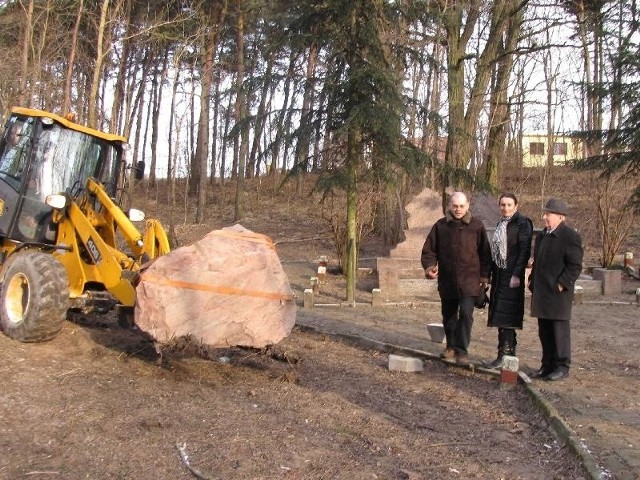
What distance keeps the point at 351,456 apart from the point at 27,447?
206 centimetres

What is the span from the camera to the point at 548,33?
20859 mm

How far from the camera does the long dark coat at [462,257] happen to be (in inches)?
274

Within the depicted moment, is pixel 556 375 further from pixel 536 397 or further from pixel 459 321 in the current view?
Result: pixel 459 321

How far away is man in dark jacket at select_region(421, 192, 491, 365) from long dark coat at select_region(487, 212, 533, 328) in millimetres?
266

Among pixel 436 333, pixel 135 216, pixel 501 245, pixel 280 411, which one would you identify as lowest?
pixel 280 411

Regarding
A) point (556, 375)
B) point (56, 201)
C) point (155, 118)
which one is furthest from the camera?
point (155, 118)

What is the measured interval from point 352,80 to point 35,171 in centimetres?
502

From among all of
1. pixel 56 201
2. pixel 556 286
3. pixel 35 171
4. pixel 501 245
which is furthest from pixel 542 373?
pixel 35 171

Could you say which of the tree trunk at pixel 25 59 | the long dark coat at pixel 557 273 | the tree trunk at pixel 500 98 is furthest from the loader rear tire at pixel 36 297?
the tree trunk at pixel 500 98

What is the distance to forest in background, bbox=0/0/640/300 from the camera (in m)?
11.1

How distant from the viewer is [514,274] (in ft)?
22.1

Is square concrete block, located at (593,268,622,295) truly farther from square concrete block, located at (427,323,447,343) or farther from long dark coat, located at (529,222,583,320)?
long dark coat, located at (529,222,583,320)

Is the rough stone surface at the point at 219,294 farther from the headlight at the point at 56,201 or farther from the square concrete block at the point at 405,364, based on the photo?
the headlight at the point at 56,201

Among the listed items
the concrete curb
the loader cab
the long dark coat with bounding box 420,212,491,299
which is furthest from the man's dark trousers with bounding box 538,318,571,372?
the loader cab
